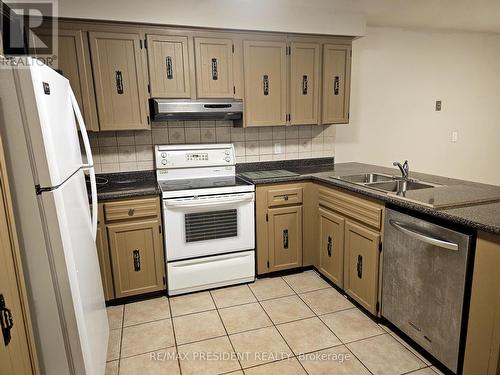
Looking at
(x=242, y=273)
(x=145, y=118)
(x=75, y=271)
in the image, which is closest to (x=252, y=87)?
(x=145, y=118)

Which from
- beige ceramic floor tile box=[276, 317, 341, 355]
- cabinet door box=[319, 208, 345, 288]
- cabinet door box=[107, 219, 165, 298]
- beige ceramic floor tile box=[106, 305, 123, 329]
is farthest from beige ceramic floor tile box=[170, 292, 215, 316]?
cabinet door box=[319, 208, 345, 288]

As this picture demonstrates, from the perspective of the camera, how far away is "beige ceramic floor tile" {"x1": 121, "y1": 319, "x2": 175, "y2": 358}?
6.63 ft

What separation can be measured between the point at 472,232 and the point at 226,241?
5.60 feet

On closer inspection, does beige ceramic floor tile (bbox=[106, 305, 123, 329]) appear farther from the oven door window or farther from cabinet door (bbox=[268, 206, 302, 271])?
cabinet door (bbox=[268, 206, 302, 271])

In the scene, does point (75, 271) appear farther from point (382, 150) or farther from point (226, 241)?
point (382, 150)

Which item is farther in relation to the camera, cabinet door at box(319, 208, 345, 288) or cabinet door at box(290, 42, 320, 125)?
cabinet door at box(290, 42, 320, 125)

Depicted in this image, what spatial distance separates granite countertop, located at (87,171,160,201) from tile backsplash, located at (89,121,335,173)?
0.05 meters

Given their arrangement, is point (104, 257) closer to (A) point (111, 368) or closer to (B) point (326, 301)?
(A) point (111, 368)

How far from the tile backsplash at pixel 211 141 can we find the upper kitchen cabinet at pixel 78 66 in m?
0.36

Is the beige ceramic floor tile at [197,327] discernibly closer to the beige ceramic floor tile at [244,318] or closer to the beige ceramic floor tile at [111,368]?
the beige ceramic floor tile at [244,318]

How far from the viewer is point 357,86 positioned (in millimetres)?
3457

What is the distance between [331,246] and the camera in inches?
105

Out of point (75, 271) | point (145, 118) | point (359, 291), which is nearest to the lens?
point (75, 271)

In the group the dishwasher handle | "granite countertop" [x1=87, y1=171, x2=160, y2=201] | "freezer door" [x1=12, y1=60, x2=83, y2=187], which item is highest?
"freezer door" [x1=12, y1=60, x2=83, y2=187]
